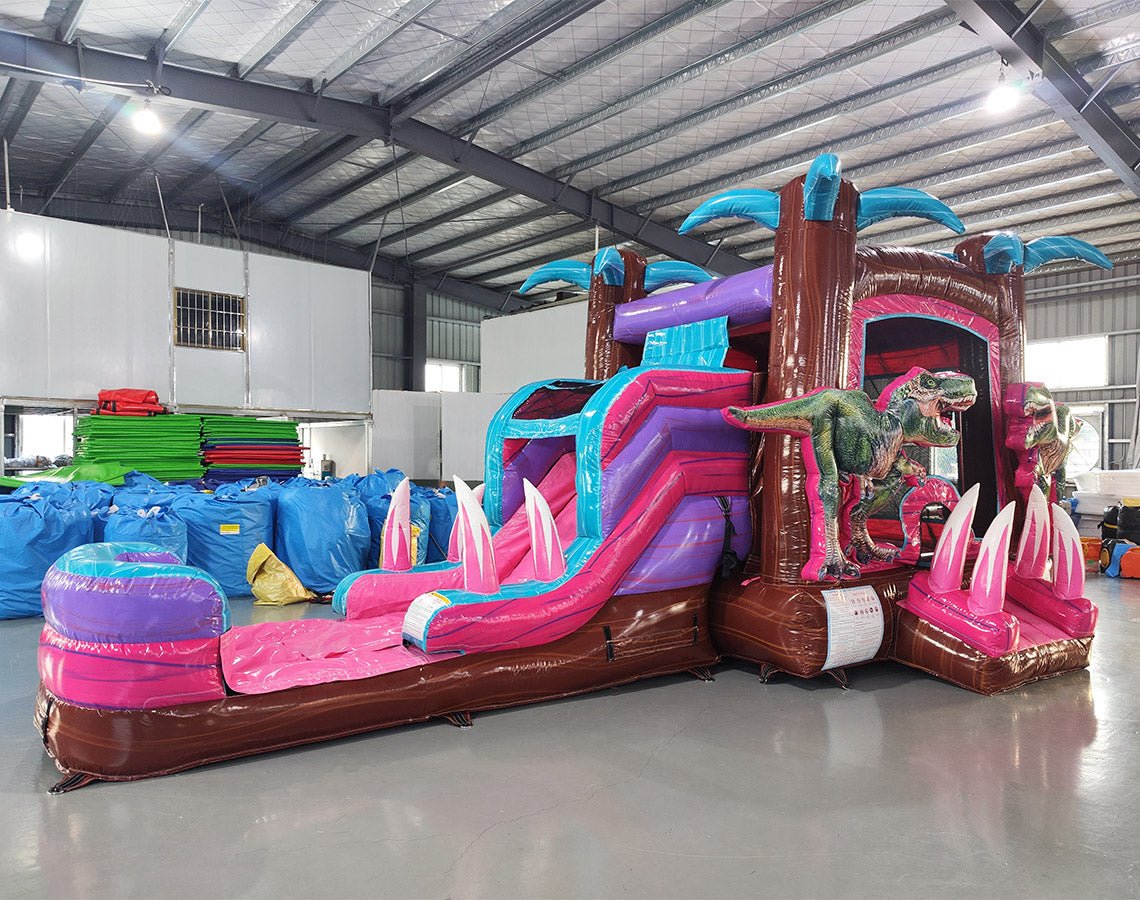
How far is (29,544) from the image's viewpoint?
5188 millimetres

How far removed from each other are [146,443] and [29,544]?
3.10 metres

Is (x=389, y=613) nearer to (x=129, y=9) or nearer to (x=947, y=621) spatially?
(x=947, y=621)

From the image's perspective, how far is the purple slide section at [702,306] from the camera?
4.34 meters

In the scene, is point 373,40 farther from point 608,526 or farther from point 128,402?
point 608,526

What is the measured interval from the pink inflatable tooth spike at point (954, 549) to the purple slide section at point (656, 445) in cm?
103

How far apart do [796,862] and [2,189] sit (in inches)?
508

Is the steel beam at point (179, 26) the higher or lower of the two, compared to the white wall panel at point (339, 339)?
higher

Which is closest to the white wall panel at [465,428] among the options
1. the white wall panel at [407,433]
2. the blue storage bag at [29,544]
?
the white wall panel at [407,433]

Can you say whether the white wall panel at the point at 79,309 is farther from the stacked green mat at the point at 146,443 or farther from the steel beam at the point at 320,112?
the steel beam at the point at 320,112

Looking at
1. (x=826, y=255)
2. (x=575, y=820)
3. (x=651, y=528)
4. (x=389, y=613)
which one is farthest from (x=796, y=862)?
(x=826, y=255)

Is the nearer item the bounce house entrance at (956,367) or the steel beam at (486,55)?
the bounce house entrance at (956,367)

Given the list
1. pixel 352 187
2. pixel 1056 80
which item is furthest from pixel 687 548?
pixel 352 187

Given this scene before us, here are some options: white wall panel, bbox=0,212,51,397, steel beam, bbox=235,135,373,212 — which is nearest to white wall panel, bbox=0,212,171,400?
white wall panel, bbox=0,212,51,397

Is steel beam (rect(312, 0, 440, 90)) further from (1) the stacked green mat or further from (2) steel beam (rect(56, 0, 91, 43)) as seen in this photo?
(1) the stacked green mat
